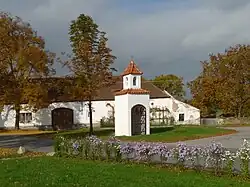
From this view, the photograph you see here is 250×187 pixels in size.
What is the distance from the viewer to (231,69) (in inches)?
2499

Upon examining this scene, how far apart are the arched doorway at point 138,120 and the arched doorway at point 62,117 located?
838 inches

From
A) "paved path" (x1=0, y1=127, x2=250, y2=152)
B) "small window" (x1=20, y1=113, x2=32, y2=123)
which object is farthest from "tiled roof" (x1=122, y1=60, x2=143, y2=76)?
"small window" (x1=20, y1=113, x2=32, y2=123)

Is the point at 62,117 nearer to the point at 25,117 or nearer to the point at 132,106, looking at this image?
the point at 25,117

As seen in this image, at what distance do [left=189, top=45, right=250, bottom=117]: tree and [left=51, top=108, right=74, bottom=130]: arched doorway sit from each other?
19.3 meters

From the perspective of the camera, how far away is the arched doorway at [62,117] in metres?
56.9

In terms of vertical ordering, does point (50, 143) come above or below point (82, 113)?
below

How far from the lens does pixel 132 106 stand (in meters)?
35.4

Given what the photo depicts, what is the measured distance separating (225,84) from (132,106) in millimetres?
30584

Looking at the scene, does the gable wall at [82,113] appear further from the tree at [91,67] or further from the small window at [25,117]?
the tree at [91,67]

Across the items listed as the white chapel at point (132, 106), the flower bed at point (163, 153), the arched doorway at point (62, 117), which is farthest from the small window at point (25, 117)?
the flower bed at point (163, 153)

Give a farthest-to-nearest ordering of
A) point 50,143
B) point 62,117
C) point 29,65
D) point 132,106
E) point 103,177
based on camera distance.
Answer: point 62,117 < point 29,65 < point 132,106 < point 50,143 < point 103,177

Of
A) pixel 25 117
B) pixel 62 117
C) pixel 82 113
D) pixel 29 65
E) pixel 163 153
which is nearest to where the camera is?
pixel 163 153

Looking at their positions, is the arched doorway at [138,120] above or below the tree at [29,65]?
below

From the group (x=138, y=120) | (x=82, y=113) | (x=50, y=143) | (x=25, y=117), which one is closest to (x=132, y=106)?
(x=138, y=120)
